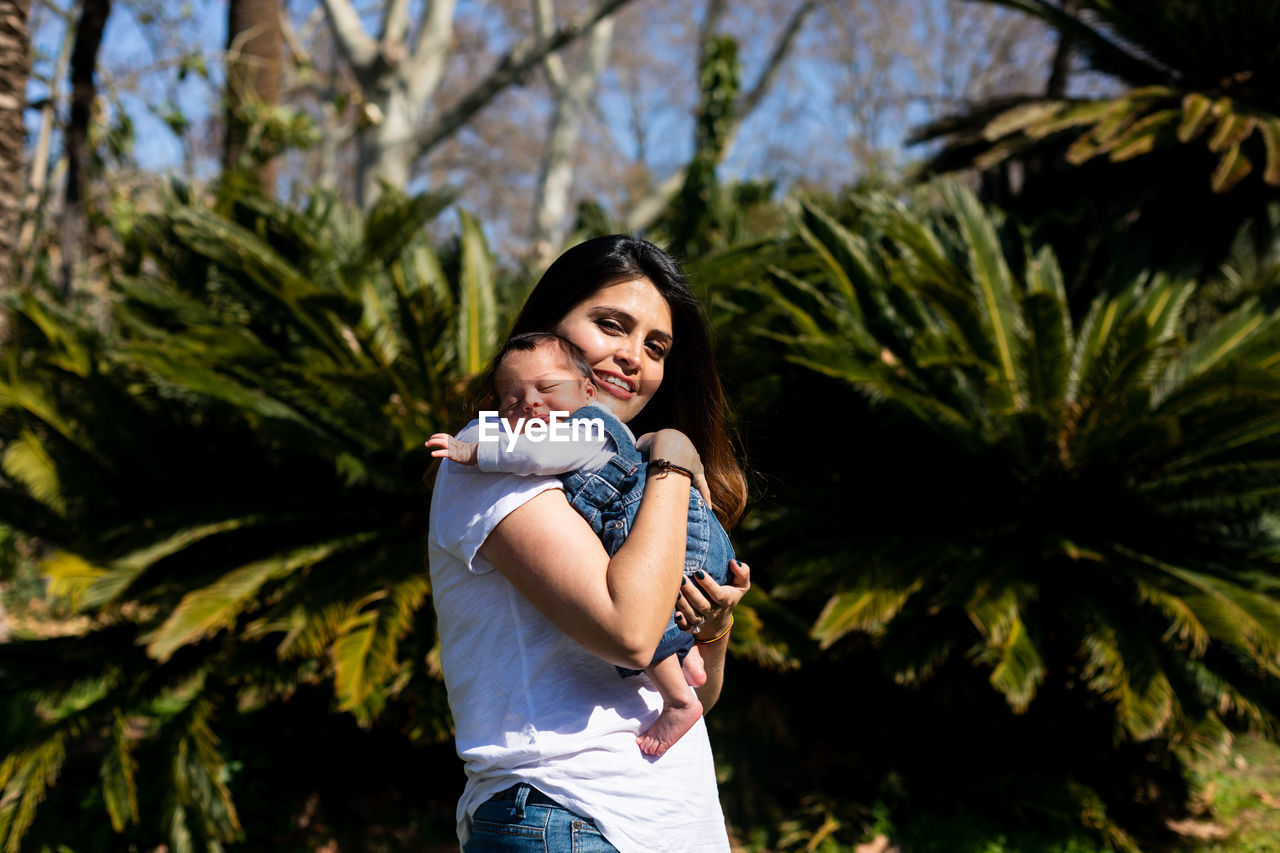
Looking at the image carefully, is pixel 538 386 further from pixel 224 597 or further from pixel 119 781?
pixel 119 781

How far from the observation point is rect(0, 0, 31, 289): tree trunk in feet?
16.2

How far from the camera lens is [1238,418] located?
4594 mm

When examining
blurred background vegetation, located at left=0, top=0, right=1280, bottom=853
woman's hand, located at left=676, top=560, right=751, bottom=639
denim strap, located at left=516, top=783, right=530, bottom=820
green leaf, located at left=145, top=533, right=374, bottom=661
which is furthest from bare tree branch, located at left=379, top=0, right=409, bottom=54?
denim strap, located at left=516, top=783, right=530, bottom=820

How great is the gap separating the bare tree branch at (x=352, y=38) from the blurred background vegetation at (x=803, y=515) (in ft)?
15.4

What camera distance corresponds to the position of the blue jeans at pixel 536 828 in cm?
132

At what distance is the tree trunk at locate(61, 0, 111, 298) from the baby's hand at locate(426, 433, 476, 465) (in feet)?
22.2

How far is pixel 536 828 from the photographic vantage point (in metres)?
1.33

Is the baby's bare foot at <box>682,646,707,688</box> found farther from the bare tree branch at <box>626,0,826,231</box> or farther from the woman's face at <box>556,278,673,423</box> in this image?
the bare tree branch at <box>626,0,826,231</box>

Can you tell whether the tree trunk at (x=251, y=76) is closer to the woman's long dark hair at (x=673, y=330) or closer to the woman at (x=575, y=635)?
the woman's long dark hair at (x=673, y=330)

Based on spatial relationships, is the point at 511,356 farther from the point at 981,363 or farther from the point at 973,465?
the point at 973,465

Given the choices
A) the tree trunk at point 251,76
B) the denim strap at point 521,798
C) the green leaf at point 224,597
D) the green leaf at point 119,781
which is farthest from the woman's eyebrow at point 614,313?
the tree trunk at point 251,76

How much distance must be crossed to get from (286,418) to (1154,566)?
4055 millimetres

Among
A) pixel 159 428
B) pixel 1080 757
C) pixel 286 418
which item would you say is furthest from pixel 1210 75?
pixel 159 428

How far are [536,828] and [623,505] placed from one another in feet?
1.42
